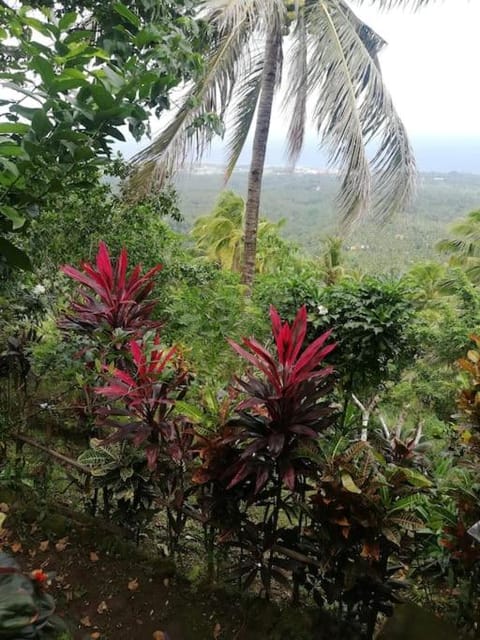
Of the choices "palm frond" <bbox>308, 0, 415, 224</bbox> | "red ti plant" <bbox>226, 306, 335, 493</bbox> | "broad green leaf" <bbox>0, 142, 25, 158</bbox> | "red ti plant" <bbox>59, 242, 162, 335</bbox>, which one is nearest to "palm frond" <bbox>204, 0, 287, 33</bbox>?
"palm frond" <bbox>308, 0, 415, 224</bbox>

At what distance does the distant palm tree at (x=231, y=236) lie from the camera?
42.1ft

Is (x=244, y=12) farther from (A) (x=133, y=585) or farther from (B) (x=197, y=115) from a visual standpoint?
(A) (x=133, y=585)

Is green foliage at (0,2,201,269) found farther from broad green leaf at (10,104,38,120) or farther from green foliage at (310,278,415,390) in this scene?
green foliage at (310,278,415,390)

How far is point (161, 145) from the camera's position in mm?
6426

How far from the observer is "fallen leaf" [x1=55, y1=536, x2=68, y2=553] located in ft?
7.83

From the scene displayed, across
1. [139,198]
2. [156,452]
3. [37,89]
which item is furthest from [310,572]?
[139,198]

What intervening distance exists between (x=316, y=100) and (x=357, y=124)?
88 cm

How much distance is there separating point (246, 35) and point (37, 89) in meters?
6.96

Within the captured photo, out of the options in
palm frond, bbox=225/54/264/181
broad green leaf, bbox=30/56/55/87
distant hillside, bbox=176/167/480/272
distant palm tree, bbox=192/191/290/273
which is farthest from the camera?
distant hillside, bbox=176/167/480/272

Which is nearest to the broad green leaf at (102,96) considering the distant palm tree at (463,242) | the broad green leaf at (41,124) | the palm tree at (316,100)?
the broad green leaf at (41,124)

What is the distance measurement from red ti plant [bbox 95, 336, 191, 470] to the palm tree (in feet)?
13.2

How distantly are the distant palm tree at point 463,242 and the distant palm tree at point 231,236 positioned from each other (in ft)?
16.5

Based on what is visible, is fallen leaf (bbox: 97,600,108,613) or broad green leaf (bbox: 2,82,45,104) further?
fallen leaf (bbox: 97,600,108,613)

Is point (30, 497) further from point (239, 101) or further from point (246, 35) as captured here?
point (239, 101)
